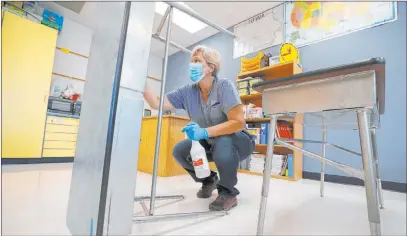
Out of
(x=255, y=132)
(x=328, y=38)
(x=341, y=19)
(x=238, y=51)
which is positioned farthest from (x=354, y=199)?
(x=238, y=51)

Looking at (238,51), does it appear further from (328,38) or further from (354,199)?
(354,199)

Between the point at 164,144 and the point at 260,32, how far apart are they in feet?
7.47

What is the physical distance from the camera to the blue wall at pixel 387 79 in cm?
184

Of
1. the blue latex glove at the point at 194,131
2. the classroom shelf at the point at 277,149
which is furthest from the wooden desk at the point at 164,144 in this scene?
the blue latex glove at the point at 194,131

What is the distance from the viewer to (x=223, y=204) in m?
1.01

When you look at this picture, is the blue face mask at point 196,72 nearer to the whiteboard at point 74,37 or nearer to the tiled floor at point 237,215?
the tiled floor at point 237,215

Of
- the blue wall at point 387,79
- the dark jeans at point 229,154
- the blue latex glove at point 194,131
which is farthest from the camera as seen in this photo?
the blue wall at point 387,79

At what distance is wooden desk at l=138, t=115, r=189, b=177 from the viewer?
207cm

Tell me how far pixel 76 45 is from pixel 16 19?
0.96 metres

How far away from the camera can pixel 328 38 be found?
8.02ft

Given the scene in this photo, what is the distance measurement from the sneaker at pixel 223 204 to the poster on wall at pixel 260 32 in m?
2.55

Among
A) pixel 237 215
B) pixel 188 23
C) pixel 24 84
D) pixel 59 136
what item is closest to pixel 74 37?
pixel 24 84

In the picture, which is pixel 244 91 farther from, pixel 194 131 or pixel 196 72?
pixel 194 131

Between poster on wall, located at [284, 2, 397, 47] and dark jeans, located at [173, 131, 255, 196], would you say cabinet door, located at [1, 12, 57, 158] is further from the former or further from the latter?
poster on wall, located at [284, 2, 397, 47]
